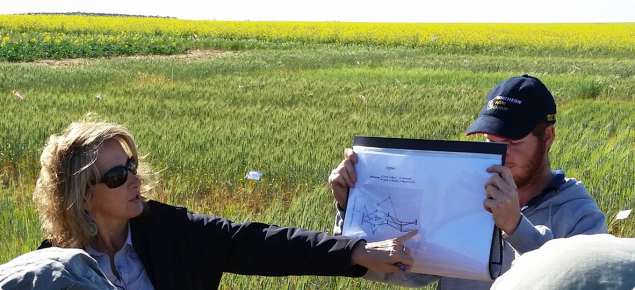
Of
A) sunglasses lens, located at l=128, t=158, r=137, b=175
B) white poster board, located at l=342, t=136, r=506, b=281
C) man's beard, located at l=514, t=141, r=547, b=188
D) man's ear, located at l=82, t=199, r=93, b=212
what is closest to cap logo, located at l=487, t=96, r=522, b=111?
man's beard, located at l=514, t=141, r=547, b=188

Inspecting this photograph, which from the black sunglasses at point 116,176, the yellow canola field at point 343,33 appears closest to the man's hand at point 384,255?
the black sunglasses at point 116,176

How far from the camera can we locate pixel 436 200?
1.74 metres

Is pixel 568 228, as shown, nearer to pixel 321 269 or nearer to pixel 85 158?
pixel 321 269

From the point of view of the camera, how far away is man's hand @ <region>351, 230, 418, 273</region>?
69.7 inches

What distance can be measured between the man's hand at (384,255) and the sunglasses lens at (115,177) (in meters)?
0.78

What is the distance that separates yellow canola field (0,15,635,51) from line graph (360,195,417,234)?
2818cm

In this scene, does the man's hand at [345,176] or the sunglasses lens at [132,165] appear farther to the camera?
the sunglasses lens at [132,165]

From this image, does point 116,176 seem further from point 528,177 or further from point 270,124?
point 270,124

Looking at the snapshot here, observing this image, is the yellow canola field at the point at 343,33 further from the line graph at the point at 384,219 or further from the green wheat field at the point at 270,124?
the line graph at the point at 384,219

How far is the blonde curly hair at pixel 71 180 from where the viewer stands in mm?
2066

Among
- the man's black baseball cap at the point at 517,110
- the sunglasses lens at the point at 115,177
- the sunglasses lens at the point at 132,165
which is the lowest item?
the sunglasses lens at the point at 115,177

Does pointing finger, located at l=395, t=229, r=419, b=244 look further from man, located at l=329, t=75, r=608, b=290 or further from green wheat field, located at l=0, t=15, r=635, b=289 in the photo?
green wheat field, located at l=0, t=15, r=635, b=289

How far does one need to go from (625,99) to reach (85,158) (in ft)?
36.7

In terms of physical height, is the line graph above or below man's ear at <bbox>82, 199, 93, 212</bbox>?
above
